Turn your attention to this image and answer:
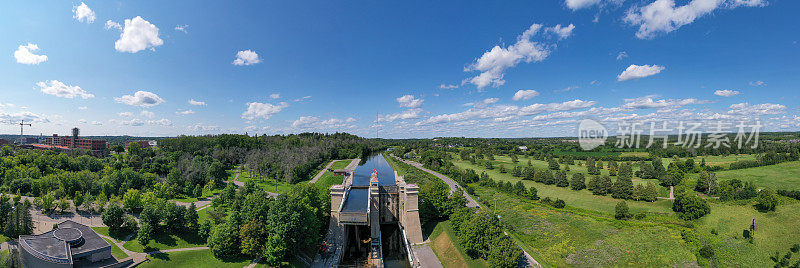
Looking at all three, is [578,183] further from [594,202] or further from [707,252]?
[707,252]

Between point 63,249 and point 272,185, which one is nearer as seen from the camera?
point 63,249

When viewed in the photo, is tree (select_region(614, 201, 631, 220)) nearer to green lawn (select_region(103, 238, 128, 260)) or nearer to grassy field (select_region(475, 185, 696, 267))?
grassy field (select_region(475, 185, 696, 267))

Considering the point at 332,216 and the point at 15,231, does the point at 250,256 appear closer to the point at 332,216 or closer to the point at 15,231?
the point at 332,216

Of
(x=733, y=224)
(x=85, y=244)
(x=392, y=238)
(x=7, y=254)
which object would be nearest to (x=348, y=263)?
(x=392, y=238)

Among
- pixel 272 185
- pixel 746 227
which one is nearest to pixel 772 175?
pixel 746 227

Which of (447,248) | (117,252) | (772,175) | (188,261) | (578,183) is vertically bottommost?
(447,248)

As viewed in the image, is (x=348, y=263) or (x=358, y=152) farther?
(x=358, y=152)
